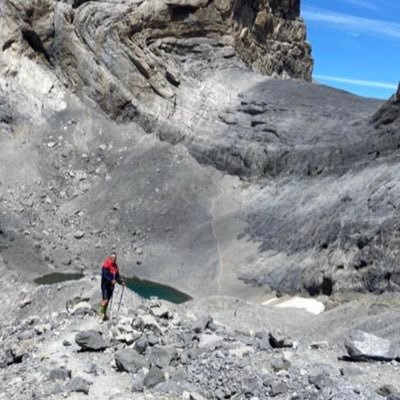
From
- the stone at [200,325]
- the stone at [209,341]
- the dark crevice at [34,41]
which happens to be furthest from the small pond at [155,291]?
the dark crevice at [34,41]

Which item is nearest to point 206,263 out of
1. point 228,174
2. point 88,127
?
point 228,174

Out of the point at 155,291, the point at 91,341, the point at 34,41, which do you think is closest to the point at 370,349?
the point at 91,341

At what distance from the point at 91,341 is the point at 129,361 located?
1582mm

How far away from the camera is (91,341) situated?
16.6 m

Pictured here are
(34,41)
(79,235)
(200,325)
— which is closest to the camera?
(200,325)

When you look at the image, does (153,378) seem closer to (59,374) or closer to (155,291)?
(59,374)

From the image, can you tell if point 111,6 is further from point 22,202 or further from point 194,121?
point 22,202

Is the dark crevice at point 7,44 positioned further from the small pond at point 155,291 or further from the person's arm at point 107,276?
the person's arm at point 107,276

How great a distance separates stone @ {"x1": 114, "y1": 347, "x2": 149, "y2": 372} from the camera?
15.2m

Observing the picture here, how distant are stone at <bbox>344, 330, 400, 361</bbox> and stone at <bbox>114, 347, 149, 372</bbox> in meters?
4.54

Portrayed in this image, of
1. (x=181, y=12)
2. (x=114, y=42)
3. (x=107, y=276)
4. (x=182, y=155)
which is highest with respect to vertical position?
(x=181, y=12)

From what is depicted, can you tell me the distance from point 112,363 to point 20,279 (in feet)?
56.1

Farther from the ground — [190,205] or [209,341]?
[209,341]

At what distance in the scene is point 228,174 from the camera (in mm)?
42906
